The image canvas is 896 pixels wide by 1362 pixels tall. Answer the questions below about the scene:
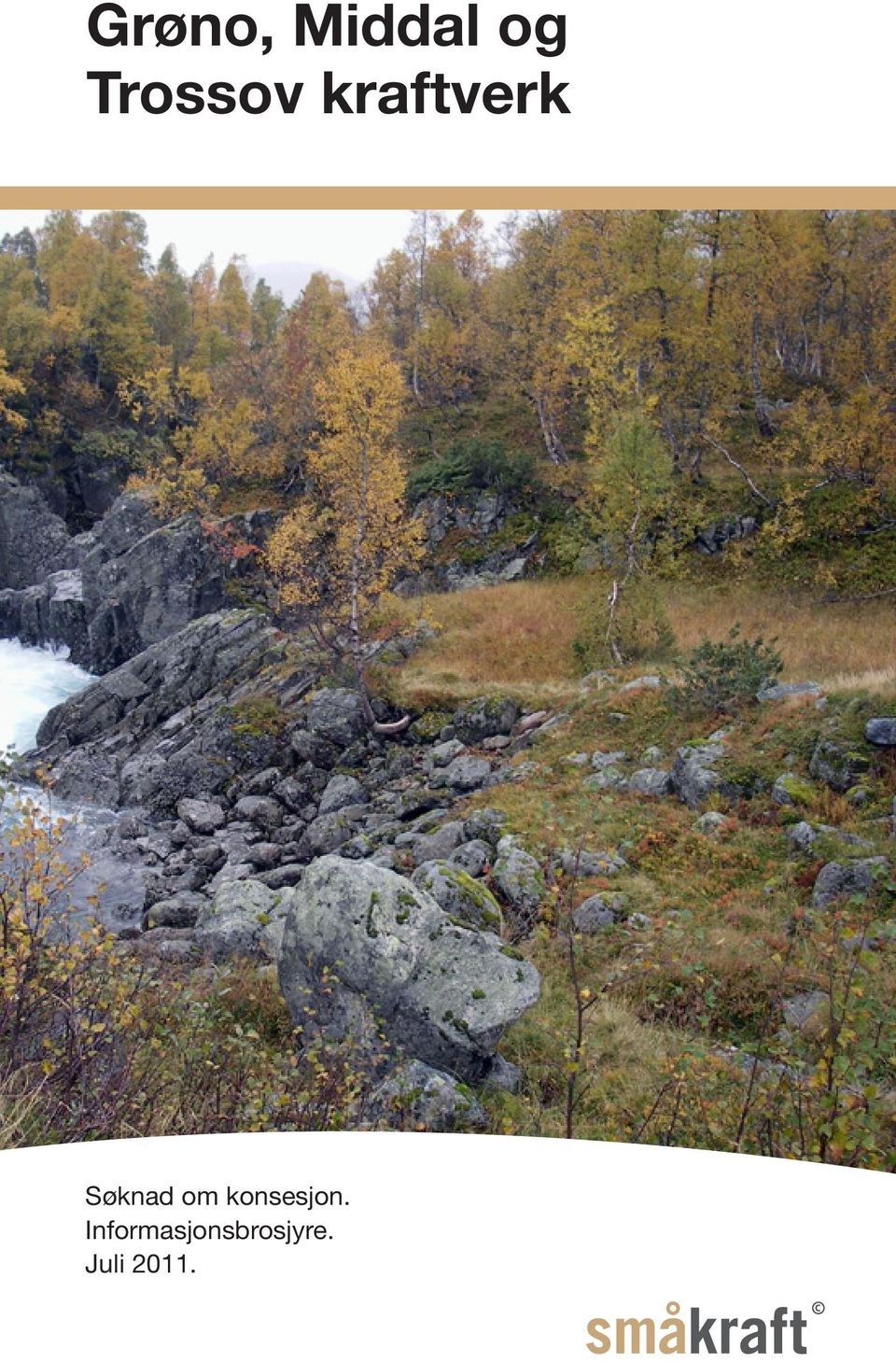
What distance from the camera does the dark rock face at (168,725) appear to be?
67.8 feet

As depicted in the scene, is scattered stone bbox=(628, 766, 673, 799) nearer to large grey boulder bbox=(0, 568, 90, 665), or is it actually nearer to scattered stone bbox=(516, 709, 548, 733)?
scattered stone bbox=(516, 709, 548, 733)

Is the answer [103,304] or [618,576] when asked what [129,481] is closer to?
[103,304]

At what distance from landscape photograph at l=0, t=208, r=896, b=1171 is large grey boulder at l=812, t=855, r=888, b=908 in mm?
55

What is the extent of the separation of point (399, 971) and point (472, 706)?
41.8 ft

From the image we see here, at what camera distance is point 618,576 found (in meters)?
22.0

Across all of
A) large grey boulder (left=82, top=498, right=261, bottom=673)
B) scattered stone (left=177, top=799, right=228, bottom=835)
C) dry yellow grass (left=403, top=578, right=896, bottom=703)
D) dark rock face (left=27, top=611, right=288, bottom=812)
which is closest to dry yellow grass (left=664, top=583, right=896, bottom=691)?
dry yellow grass (left=403, top=578, right=896, bottom=703)

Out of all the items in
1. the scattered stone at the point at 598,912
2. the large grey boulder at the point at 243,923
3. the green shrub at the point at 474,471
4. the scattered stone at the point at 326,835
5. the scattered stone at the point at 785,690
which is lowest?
the scattered stone at the point at 326,835

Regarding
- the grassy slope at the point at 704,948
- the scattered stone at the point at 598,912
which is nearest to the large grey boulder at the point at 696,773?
the grassy slope at the point at 704,948

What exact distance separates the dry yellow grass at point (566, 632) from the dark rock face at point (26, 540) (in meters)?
21.6

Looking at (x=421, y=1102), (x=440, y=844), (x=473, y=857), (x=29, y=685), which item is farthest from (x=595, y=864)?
(x=29, y=685)

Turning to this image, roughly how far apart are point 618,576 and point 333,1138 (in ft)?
62.2

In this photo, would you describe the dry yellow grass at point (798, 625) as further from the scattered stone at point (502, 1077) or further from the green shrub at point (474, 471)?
the scattered stone at point (502, 1077)

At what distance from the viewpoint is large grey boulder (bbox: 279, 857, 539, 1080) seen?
6715mm

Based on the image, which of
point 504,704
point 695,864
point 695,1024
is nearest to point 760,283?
point 504,704
